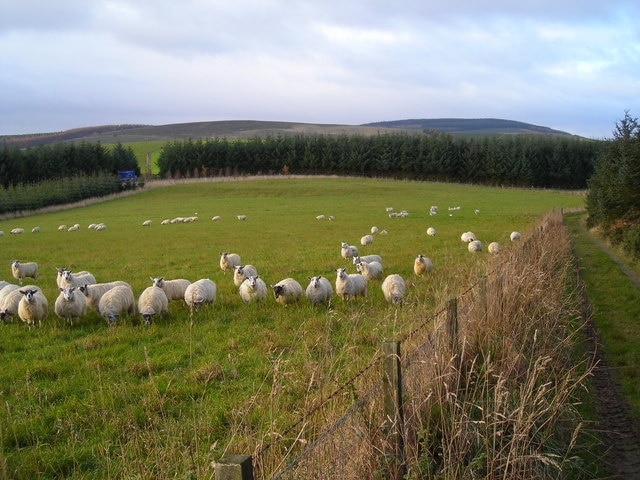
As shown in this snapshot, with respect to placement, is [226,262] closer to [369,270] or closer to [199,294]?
[369,270]

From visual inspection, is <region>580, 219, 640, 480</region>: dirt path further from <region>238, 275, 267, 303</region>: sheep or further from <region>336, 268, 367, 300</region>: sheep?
<region>238, 275, 267, 303</region>: sheep

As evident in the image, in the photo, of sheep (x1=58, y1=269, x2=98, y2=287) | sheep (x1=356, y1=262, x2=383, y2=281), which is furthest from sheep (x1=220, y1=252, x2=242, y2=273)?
sheep (x1=356, y1=262, x2=383, y2=281)

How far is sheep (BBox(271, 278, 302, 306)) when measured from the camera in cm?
1373

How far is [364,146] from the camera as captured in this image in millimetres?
91375

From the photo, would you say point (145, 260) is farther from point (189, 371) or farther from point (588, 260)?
point (588, 260)

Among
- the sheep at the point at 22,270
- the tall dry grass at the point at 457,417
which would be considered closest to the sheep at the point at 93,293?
the sheep at the point at 22,270

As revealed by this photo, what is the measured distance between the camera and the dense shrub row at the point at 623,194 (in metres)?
23.0

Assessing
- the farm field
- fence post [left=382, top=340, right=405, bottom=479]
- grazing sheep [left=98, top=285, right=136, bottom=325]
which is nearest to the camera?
fence post [left=382, top=340, right=405, bottom=479]

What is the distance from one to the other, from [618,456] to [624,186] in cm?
2009

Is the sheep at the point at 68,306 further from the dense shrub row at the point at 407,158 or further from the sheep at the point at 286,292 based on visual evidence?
the dense shrub row at the point at 407,158

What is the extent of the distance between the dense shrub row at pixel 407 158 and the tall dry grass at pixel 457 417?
266 feet

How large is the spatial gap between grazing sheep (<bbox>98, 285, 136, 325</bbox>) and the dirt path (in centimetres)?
949

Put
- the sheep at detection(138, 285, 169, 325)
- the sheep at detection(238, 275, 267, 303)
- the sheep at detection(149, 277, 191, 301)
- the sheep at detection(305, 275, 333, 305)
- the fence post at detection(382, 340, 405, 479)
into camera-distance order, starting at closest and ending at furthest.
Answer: the fence post at detection(382, 340, 405, 479) < the sheep at detection(138, 285, 169, 325) < the sheep at detection(305, 275, 333, 305) < the sheep at detection(238, 275, 267, 303) < the sheep at detection(149, 277, 191, 301)

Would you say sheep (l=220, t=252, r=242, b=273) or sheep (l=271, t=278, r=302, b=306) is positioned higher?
sheep (l=271, t=278, r=302, b=306)
